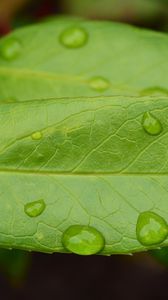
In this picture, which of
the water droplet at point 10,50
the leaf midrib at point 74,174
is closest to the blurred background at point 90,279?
the water droplet at point 10,50

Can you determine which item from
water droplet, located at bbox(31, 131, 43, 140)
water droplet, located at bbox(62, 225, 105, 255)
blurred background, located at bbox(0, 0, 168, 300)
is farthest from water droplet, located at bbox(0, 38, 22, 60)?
blurred background, located at bbox(0, 0, 168, 300)

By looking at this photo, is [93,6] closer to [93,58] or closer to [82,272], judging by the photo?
[93,58]

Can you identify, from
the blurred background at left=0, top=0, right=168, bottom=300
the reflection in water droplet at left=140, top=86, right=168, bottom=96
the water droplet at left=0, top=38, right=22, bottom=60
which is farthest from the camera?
the blurred background at left=0, top=0, right=168, bottom=300

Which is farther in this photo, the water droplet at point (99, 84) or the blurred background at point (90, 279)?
the blurred background at point (90, 279)

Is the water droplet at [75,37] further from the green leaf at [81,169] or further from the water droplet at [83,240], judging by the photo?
the water droplet at [83,240]

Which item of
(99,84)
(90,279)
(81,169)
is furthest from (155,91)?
(90,279)

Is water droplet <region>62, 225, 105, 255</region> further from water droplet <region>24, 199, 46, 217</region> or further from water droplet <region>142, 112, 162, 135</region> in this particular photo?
water droplet <region>142, 112, 162, 135</region>

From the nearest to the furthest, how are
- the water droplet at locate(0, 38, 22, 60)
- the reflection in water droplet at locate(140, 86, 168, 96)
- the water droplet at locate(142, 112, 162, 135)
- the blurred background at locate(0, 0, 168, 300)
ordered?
the water droplet at locate(142, 112, 162, 135)
the reflection in water droplet at locate(140, 86, 168, 96)
the water droplet at locate(0, 38, 22, 60)
the blurred background at locate(0, 0, 168, 300)
